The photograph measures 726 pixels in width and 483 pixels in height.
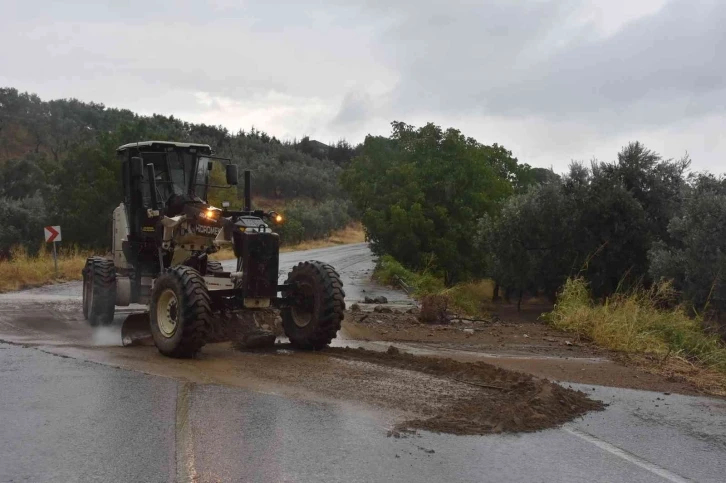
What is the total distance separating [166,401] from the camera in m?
7.32

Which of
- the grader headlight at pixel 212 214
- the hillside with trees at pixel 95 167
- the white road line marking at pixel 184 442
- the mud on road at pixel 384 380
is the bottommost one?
the white road line marking at pixel 184 442

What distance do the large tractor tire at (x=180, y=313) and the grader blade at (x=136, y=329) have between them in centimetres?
125

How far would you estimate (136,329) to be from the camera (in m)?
11.6

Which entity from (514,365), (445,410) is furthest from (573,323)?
(445,410)

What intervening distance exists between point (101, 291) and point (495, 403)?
8148 mm

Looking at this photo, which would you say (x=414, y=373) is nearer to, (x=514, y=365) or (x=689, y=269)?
(x=514, y=365)

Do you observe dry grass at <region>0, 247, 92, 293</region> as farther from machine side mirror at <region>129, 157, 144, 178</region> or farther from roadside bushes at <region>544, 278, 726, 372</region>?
roadside bushes at <region>544, 278, 726, 372</region>

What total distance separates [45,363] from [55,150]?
69.7 metres

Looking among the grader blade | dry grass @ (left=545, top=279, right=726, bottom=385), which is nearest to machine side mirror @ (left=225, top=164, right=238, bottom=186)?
the grader blade

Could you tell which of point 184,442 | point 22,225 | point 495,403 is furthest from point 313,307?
point 22,225

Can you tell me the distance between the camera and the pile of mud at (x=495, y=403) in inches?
262

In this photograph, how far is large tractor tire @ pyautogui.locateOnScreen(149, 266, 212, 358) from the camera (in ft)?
31.2

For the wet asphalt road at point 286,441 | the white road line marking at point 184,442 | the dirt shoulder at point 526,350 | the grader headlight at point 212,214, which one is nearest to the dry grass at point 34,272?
the dirt shoulder at point 526,350

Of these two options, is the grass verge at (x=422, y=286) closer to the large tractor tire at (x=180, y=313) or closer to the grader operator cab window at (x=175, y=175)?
the grader operator cab window at (x=175, y=175)
